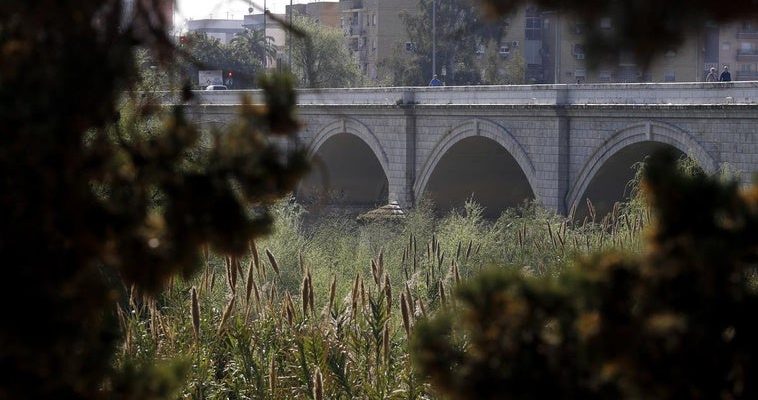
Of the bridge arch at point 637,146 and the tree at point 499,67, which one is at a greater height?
the tree at point 499,67

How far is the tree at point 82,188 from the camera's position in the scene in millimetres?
3002

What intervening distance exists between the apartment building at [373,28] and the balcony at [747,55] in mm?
15957

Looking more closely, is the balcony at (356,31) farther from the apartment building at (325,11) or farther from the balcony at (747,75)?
the balcony at (747,75)

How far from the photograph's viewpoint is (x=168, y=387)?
3328 mm

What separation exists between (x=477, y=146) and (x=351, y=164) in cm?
836

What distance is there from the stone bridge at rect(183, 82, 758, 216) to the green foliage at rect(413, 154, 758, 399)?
1570 cm

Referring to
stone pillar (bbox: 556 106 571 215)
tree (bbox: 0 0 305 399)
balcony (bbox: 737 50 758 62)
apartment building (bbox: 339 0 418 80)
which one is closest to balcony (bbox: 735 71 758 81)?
balcony (bbox: 737 50 758 62)

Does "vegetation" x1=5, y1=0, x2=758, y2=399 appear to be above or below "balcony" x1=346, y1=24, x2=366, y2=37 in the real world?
below

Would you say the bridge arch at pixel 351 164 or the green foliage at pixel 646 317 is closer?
the green foliage at pixel 646 317

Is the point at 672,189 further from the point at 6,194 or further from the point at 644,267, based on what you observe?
the point at 6,194

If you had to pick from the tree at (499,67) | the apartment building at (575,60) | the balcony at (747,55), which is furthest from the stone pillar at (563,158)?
the balcony at (747,55)

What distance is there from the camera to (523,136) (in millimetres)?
30188

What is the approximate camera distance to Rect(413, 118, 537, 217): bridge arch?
30.3 metres

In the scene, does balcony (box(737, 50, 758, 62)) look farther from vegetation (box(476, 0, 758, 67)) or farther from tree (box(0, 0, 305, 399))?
tree (box(0, 0, 305, 399))
